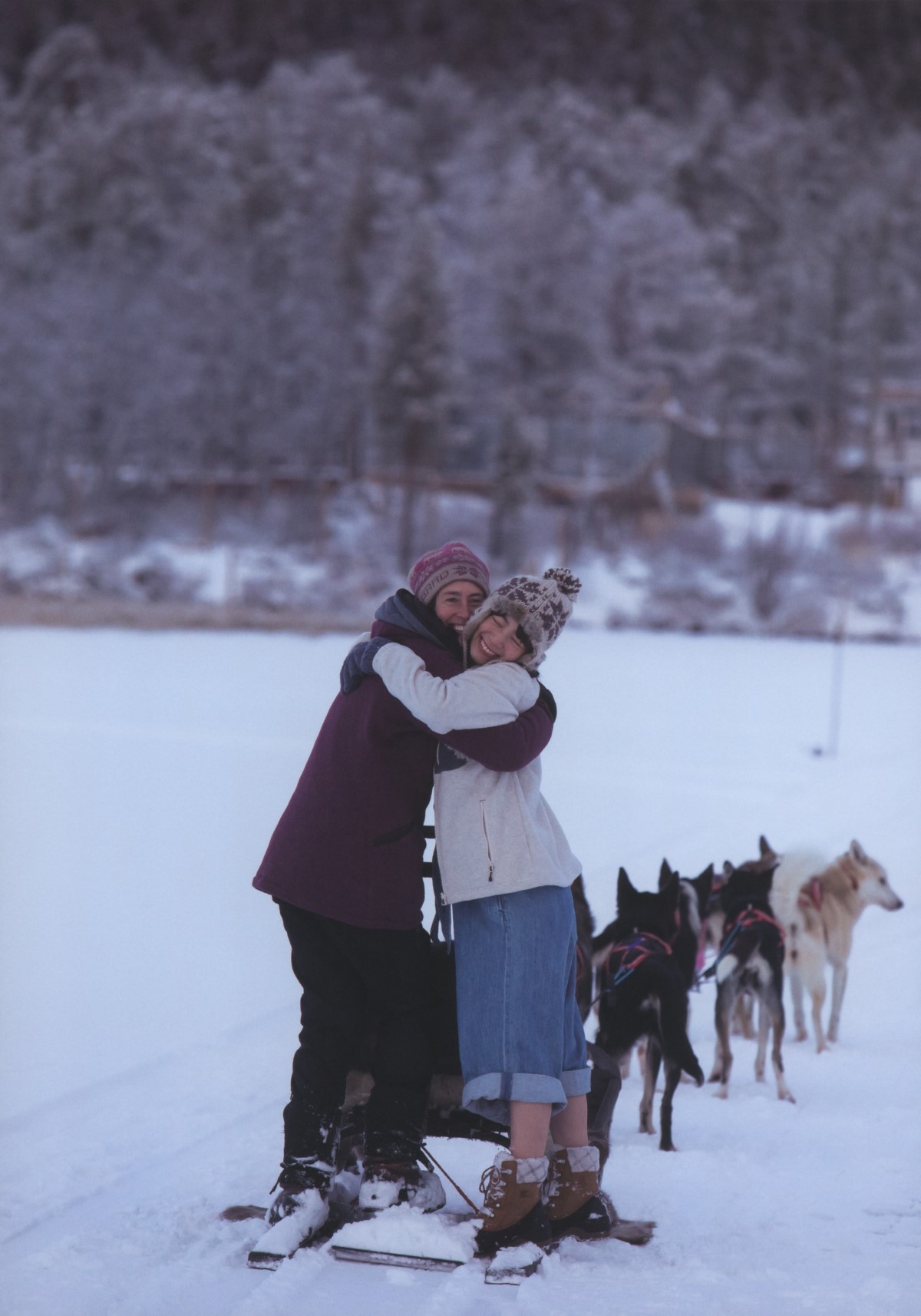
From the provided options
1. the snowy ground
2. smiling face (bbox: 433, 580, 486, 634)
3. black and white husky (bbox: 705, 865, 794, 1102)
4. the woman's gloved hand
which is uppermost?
smiling face (bbox: 433, 580, 486, 634)

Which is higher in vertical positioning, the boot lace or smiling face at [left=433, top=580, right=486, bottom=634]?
smiling face at [left=433, top=580, right=486, bottom=634]

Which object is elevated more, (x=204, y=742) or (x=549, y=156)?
(x=549, y=156)

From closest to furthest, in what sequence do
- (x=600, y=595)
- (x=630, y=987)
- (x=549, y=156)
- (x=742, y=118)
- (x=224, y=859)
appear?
1. (x=630, y=987)
2. (x=224, y=859)
3. (x=600, y=595)
4. (x=549, y=156)
5. (x=742, y=118)

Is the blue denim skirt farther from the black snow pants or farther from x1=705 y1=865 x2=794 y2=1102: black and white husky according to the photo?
x1=705 y1=865 x2=794 y2=1102: black and white husky

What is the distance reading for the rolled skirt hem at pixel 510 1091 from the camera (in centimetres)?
340

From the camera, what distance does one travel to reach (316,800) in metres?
3.52

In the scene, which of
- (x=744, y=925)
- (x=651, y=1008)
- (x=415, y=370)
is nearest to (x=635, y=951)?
(x=651, y=1008)

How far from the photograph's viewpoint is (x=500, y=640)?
3389 mm

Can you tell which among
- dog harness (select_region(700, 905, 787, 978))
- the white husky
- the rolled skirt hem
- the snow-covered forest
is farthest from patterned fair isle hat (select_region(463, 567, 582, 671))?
the snow-covered forest

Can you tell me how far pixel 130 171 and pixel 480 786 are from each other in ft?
188

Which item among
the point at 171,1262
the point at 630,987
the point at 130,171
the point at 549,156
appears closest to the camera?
the point at 171,1262

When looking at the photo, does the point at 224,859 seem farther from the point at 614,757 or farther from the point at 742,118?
the point at 742,118

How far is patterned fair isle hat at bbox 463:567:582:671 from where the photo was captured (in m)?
3.37

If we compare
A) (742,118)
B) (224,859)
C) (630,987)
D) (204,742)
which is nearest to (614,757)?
(204,742)
